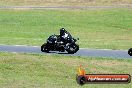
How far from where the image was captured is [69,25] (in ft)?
183

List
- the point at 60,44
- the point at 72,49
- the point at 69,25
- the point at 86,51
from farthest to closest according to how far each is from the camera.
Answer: the point at 69,25 < the point at 86,51 < the point at 60,44 < the point at 72,49

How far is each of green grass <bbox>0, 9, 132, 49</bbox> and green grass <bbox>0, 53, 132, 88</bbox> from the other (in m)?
11.6

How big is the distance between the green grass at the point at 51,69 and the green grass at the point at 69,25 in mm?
11580

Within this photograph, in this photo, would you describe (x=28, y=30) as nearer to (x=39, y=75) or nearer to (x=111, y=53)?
(x=111, y=53)

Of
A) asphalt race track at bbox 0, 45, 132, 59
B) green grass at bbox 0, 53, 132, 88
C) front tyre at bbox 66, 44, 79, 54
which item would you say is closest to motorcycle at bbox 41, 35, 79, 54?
front tyre at bbox 66, 44, 79, 54

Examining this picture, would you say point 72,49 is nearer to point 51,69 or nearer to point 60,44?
point 60,44

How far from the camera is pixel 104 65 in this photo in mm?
25500

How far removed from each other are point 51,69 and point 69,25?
108 ft

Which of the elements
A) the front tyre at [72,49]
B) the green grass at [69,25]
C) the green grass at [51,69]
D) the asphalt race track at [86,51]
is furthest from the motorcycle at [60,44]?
the green grass at [69,25]

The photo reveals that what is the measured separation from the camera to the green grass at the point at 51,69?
19453 millimetres

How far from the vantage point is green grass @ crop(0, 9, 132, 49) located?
4494 cm

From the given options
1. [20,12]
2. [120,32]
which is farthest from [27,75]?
[20,12]

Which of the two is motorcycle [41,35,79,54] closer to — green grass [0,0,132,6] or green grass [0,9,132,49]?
green grass [0,9,132,49]

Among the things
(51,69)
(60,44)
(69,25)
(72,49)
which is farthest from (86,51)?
(69,25)
